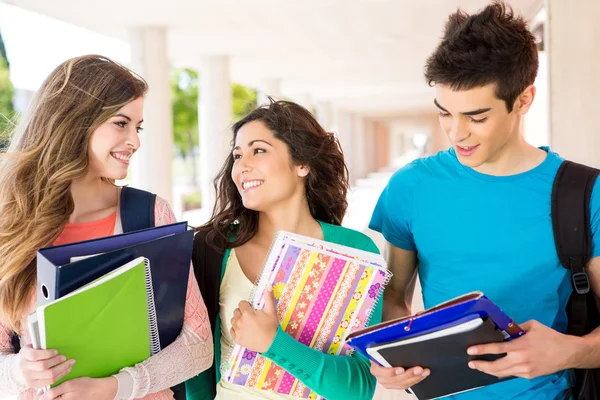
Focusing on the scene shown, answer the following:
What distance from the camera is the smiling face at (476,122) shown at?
2.29m

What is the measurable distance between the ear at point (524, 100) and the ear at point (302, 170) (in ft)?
2.88

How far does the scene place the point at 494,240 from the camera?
2375 mm

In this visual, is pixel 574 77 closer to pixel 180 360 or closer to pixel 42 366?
pixel 180 360

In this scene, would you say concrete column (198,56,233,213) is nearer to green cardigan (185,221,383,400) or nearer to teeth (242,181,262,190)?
teeth (242,181,262,190)

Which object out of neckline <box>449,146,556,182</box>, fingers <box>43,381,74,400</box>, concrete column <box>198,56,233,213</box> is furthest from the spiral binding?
concrete column <box>198,56,233,213</box>

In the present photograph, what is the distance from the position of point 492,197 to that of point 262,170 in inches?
34.3

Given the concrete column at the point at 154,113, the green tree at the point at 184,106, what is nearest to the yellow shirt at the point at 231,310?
the concrete column at the point at 154,113

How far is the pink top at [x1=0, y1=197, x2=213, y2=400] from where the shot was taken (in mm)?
1993

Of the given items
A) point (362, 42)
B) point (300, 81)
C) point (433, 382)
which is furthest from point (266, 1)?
point (300, 81)

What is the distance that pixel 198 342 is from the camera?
220cm

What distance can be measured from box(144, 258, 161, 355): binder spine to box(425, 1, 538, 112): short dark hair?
1206 millimetres

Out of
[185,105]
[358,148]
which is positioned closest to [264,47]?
[185,105]

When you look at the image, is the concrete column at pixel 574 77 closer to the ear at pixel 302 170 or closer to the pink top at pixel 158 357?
the ear at pixel 302 170

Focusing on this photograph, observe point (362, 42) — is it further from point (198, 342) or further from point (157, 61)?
point (198, 342)
